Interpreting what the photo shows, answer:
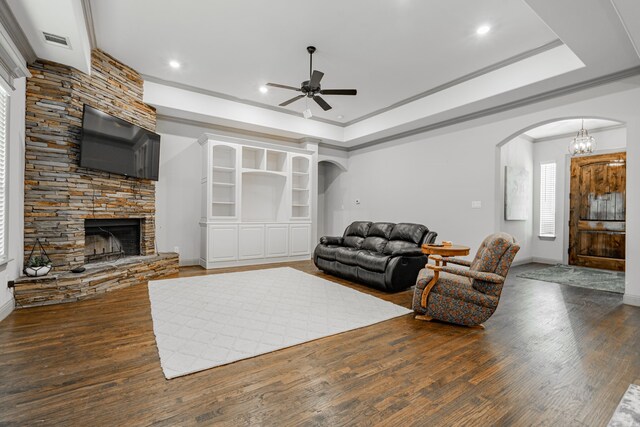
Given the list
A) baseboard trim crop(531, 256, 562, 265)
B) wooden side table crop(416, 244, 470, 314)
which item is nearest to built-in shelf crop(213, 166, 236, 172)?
wooden side table crop(416, 244, 470, 314)

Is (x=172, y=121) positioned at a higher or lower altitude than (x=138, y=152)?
higher

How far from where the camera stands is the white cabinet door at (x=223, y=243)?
571cm

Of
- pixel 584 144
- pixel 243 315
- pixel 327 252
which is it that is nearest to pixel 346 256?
pixel 327 252

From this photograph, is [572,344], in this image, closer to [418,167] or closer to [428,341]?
[428,341]

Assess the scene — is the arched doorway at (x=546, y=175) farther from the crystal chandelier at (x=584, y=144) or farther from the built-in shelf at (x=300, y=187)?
the built-in shelf at (x=300, y=187)

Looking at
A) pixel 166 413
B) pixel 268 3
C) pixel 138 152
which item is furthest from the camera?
pixel 138 152

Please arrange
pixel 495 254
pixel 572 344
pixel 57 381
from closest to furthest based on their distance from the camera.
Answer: pixel 57 381 < pixel 572 344 < pixel 495 254

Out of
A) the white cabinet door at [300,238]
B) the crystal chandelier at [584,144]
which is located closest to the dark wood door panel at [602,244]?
the crystal chandelier at [584,144]

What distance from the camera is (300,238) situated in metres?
6.95

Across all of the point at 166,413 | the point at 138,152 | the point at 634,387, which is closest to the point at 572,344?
the point at 634,387

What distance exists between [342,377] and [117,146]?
4353 mm

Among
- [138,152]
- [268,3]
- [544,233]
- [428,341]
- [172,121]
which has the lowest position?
[428,341]

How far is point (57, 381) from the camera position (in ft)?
6.30

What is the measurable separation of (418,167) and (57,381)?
610 centimetres
